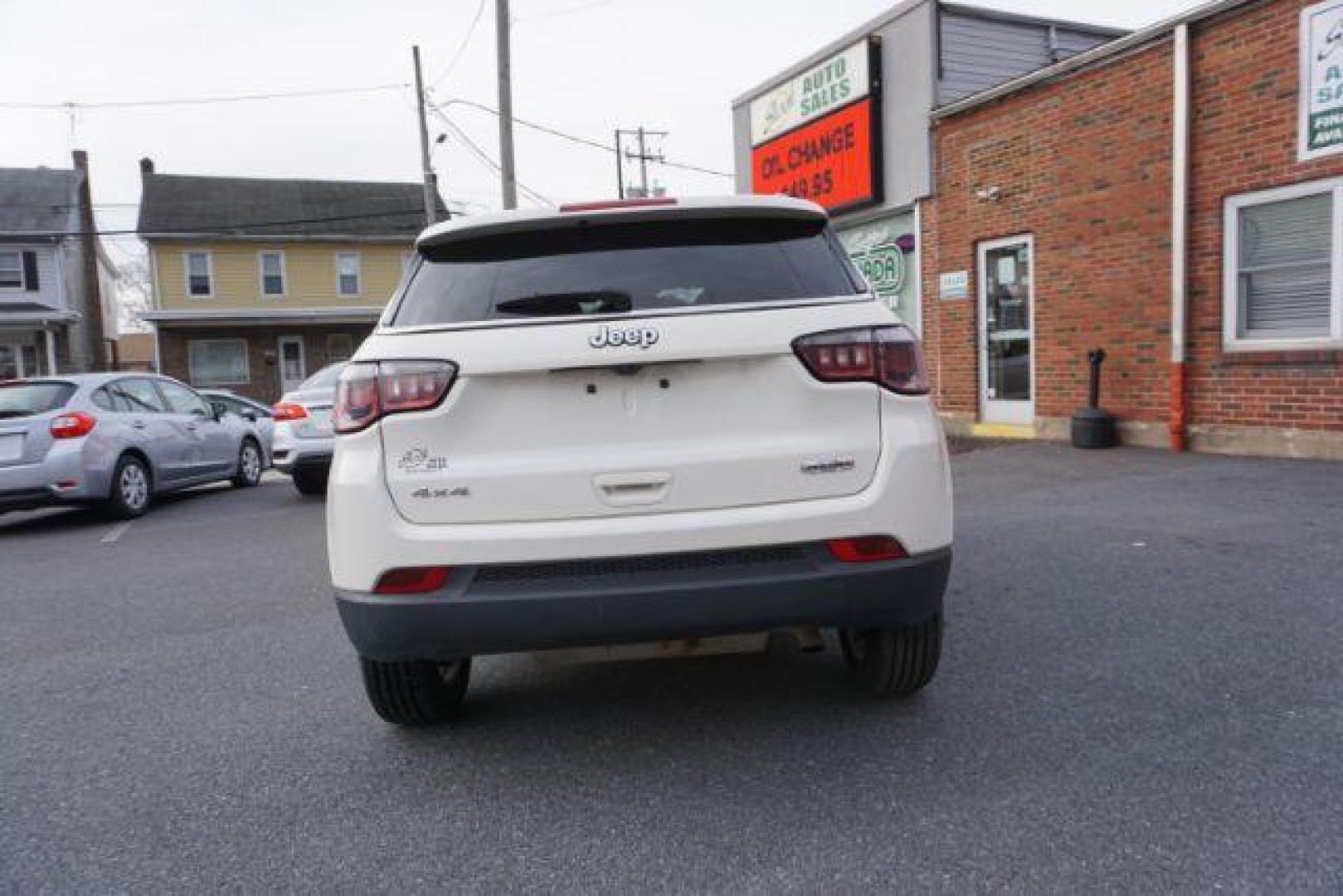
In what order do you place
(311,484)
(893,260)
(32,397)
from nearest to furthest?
(32,397) < (311,484) < (893,260)

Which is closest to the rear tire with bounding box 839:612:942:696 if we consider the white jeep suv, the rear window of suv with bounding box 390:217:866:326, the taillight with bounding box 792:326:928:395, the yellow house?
the white jeep suv

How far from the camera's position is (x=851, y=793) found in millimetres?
2754

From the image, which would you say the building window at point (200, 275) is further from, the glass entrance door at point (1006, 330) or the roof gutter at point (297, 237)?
the glass entrance door at point (1006, 330)

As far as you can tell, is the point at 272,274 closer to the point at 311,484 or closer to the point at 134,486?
the point at 311,484

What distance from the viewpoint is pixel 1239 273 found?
8992 mm

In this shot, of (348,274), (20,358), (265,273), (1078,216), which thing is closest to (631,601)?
(1078,216)

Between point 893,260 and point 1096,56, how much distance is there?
396cm

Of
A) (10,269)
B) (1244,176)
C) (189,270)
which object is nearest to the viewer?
(1244,176)

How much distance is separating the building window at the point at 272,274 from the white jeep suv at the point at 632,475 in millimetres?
31019

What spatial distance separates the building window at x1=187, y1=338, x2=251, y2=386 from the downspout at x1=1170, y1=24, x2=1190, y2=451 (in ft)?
92.2

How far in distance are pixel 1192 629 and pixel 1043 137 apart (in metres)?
8.15

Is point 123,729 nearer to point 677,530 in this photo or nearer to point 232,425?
point 677,530

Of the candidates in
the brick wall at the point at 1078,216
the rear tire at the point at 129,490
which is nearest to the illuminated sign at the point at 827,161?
the brick wall at the point at 1078,216

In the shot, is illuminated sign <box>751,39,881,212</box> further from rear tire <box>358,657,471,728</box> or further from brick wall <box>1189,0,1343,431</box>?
rear tire <box>358,657,471,728</box>
